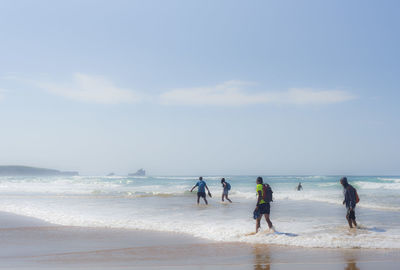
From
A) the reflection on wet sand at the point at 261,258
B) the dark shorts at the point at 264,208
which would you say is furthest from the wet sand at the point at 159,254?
the dark shorts at the point at 264,208

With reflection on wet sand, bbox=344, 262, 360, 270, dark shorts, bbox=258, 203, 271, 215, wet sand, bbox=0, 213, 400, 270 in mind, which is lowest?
wet sand, bbox=0, 213, 400, 270

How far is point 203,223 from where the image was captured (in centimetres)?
1377

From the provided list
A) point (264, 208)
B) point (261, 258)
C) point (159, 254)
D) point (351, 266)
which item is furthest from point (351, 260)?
point (159, 254)

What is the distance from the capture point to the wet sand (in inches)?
295

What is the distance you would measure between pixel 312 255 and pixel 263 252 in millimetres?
1108

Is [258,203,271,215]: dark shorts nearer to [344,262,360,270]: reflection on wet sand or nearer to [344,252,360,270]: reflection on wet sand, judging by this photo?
[344,252,360,270]: reflection on wet sand

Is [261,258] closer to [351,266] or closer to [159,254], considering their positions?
[351,266]

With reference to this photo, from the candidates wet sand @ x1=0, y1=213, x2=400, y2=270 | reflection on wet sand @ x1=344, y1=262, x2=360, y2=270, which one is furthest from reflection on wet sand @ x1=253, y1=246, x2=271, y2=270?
reflection on wet sand @ x1=344, y1=262, x2=360, y2=270

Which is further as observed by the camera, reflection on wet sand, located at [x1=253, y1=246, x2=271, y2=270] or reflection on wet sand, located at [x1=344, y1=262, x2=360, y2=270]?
reflection on wet sand, located at [x1=253, y1=246, x2=271, y2=270]

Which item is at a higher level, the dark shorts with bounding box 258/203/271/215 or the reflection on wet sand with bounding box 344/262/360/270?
the dark shorts with bounding box 258/203/271/215

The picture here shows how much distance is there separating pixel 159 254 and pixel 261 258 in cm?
234

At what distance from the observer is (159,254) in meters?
8.60

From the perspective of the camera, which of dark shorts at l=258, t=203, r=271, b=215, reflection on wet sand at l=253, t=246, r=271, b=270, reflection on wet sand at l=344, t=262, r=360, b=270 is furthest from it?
dark shorts at l=258, t=203, r=271, b=215

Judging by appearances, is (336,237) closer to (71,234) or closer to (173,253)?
(173,253)
